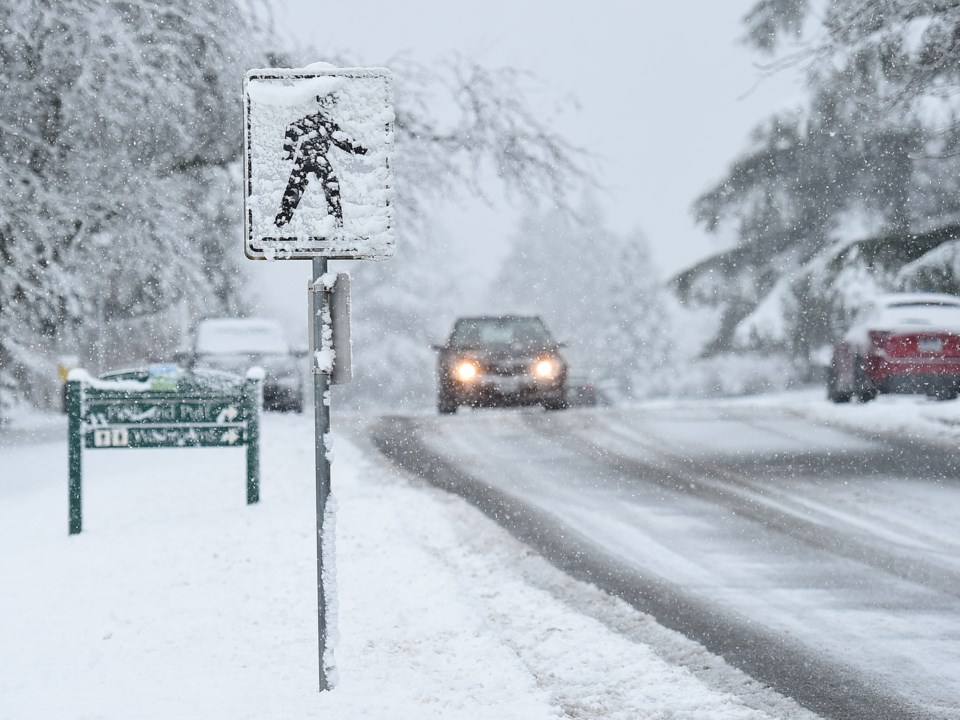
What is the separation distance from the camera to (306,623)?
6.46 m

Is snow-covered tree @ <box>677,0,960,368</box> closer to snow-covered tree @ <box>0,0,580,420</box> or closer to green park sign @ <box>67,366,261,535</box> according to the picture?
snow-covered tree @ <box>0,0,580,420</box>

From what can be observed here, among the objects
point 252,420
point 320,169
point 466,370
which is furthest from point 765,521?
point 466,370

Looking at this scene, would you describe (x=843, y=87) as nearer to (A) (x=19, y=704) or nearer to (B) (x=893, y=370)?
(B) (x=893, y=370)

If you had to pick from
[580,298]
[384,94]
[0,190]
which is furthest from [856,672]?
[580,298]

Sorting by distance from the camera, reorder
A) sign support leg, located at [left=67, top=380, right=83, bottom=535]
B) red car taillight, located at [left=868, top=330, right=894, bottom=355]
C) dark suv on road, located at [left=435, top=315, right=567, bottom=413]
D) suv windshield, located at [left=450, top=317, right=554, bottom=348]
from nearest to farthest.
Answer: sign support leg, located at [left=67, top=380, right=83, bottom=535], red car taillight, located at [left=868, top=330, right=894, bottom=355], dark suv on road, located at [left=435, top=315, right=567, bottom=413], suv windshield, located at [left=450, top=317, right=554, bottom=348]

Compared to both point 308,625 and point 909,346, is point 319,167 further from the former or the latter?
point 909,346

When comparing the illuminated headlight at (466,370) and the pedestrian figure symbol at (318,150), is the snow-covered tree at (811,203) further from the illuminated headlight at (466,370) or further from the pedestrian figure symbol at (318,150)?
the pedestrian figure symbol at (318,150)

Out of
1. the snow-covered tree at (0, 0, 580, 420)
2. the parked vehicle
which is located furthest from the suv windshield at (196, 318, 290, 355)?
the snow-covered tree at (0, 0, 580, 420)

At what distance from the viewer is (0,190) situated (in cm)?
1131

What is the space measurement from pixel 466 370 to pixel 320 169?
13075 mm

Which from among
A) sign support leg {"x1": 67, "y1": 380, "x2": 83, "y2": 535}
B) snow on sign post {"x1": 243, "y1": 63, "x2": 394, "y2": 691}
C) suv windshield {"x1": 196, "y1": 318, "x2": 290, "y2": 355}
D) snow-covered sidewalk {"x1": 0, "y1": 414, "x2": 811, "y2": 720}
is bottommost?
snow-covered sidewalk {"x1": 0, "y1": 414, "x2": 811, "y2": 720}

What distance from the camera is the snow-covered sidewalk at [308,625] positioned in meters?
5.13

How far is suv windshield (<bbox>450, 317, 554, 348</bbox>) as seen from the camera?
62.5 feet

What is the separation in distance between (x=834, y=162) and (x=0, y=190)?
2060 cm
